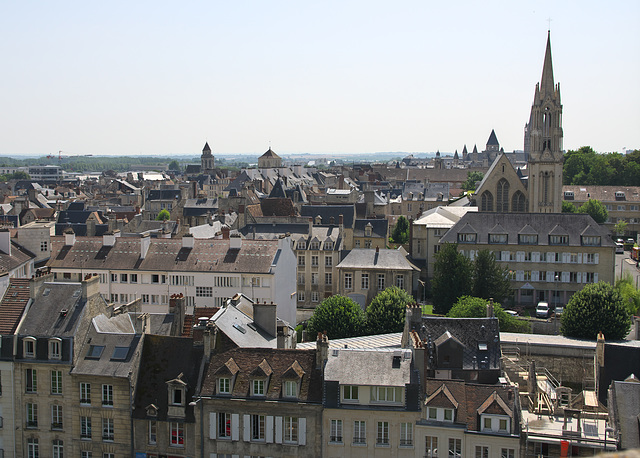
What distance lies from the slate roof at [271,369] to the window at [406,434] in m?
3.67

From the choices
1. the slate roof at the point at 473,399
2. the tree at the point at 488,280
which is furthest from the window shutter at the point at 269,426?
the tree at the point at 488,280

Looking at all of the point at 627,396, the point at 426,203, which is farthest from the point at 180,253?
the point at 426,203

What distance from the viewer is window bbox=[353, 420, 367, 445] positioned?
3005cm

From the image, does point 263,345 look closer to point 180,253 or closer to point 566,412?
point 566,412

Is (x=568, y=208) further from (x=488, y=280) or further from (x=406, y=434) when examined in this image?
(x=406, y=434)

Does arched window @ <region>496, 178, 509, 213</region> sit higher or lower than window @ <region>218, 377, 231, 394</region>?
higher

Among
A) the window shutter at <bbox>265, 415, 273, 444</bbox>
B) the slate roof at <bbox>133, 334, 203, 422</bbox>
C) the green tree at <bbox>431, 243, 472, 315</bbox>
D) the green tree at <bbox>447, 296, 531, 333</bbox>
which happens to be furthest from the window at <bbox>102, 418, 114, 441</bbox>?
the green tree at <bbox>431, 243, 472, 315</bbox>

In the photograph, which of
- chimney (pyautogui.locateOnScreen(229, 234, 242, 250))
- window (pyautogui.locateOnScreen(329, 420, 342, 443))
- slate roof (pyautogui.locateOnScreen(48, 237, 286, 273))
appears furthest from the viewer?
chimney (pyautogui.locateOnScreen(229, 234, 242, 250))

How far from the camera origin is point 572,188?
12294 cm

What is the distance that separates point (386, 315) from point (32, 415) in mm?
26452

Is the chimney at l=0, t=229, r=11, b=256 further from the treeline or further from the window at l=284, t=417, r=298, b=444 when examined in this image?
the treeline

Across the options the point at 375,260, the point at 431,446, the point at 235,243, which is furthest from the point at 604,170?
the point at 431,446

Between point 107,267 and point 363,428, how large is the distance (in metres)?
32.6

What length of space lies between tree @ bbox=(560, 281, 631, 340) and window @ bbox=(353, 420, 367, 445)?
29.6m
